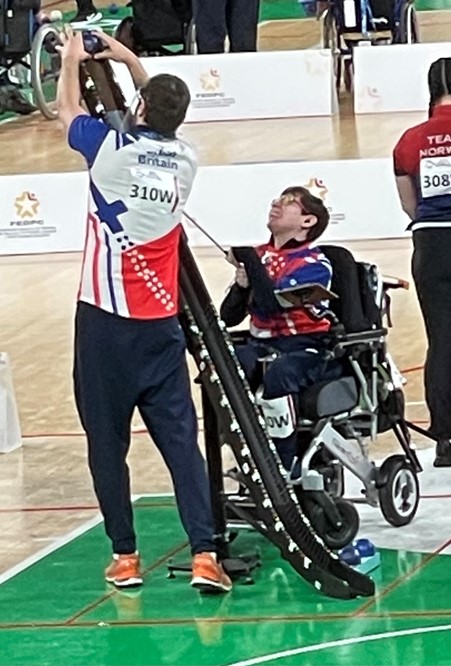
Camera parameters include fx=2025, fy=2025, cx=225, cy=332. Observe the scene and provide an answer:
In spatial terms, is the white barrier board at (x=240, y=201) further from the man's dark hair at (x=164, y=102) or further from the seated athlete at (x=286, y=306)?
the man's dark hair at (x=164, y=102)

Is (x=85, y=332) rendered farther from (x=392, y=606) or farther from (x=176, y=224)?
(x=392, y=606)

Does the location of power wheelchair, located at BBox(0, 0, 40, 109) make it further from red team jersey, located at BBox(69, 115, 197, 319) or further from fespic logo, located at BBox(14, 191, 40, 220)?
red team jersey, located at BBox(69, 115, 197, 319)

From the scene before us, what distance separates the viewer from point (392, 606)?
6.20m

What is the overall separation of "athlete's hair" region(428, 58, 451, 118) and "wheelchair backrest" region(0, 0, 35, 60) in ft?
27.7

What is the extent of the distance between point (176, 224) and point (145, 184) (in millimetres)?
189

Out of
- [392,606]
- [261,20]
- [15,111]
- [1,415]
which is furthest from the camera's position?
[261,20]

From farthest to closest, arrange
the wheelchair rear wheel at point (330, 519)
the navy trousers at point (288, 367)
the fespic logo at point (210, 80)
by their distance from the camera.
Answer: the fespic logo at point (210, 80) < the navy trousers at point (288, 367) < the wheelchair rear wheel at point (330, 519)

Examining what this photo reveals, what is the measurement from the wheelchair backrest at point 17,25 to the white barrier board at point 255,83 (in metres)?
0.97

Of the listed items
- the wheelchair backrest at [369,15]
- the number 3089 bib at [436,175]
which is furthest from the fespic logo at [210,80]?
the number 3089 bib at [436,175]

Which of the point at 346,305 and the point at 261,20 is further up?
the point at 346,305

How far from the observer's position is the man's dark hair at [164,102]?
242 inches

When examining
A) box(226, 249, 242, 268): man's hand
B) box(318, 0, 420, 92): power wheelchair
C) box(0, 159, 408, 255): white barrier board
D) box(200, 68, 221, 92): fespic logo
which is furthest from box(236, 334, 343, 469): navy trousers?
box(318, 0, 420, 92): power wheelchair

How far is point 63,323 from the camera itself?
35.9 feet

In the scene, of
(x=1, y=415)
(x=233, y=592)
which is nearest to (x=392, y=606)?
(x=233, y=592)
